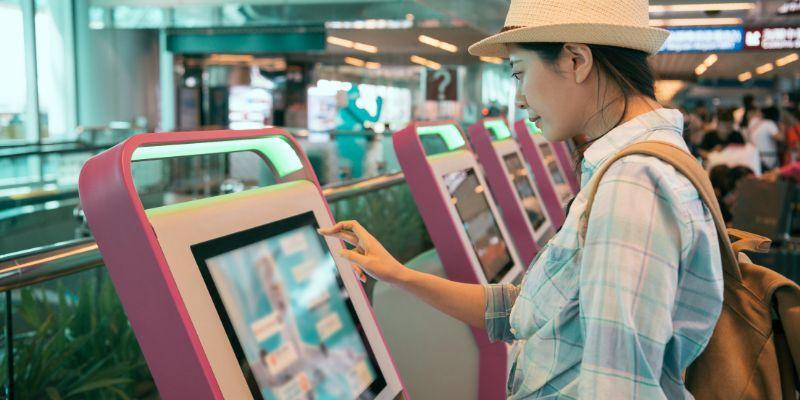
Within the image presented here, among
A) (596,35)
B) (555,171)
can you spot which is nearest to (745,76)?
(555,171)

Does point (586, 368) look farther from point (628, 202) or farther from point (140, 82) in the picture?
point (140, 82)

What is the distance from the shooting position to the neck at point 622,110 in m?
1.41

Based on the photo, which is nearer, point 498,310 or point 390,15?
point 498,310

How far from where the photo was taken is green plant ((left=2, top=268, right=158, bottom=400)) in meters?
2.16

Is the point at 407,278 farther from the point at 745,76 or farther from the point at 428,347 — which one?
the point at 745,76

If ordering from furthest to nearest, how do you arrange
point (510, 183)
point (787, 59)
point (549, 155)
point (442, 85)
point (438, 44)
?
point (787, 59)
point (438, 44)
point (442, 85)
point (549, 155)
point (510, 183)

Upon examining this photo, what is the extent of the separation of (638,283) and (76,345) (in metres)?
1.77

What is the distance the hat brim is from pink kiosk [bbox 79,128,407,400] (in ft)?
1.91

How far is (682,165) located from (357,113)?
34.0ft

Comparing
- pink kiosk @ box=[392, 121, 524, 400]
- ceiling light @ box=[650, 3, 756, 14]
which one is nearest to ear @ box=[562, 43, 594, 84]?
pink kiosk @ box=[392, 121, 524, 400]

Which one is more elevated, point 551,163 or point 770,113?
point 770,113

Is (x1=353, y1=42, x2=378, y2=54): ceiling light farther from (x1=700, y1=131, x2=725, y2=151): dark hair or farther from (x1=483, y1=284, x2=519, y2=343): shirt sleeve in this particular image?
(x1=483, y1=284, x2=519, y2=343): shirt sleeve

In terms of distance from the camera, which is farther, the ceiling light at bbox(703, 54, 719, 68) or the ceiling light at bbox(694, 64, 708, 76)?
the ceiling light at bbox(694, 64, 708, 76)

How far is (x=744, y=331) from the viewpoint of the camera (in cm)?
131
